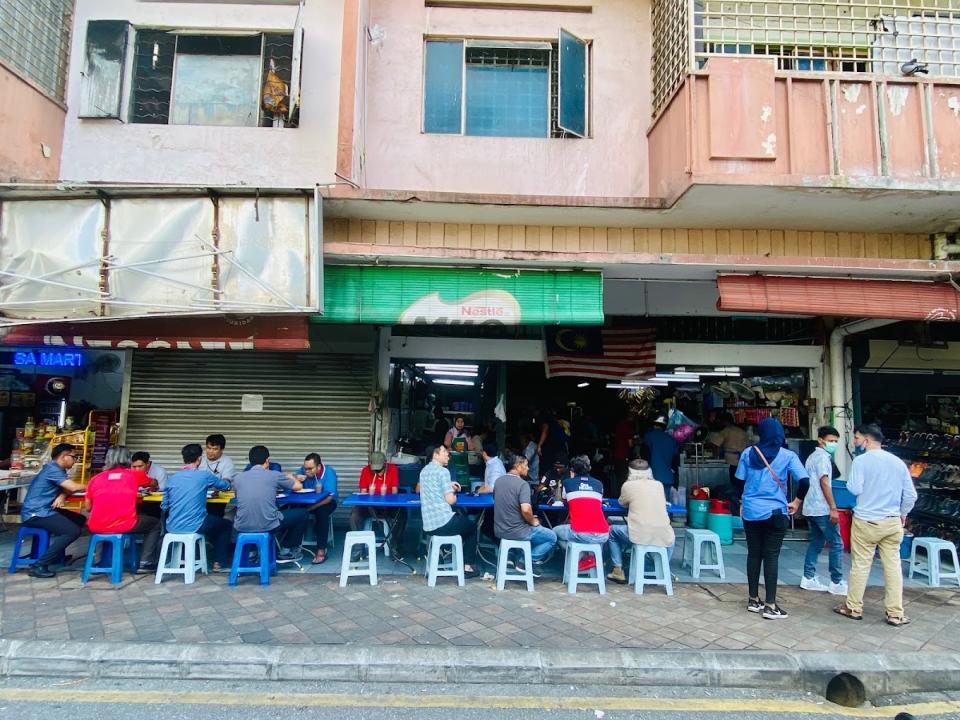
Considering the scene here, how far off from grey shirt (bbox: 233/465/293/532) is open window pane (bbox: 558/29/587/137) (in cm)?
592

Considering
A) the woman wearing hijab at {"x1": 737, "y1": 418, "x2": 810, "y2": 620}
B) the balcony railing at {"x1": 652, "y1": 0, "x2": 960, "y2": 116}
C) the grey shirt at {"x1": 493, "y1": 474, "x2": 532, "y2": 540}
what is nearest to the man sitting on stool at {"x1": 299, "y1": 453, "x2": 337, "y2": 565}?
the grey shirt at {"x1": 493, "y1": 474, "x2": 532, "y2": 540}

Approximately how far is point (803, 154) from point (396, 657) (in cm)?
647

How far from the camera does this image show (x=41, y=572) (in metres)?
6.16

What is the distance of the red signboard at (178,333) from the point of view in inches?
262

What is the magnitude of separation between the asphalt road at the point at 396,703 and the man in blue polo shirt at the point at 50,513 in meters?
2.49

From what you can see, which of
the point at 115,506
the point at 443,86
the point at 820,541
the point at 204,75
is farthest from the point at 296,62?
the point at 820,541

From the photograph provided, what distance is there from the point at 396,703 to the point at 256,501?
10.0 feet

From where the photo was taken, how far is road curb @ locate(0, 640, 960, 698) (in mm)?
4223

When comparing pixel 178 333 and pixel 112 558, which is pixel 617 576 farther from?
pixel 178 333

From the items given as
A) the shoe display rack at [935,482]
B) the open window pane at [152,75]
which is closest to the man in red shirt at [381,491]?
the open window pane at [152,75]

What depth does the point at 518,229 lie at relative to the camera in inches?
280

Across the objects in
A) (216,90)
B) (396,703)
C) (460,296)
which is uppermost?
(216,90)

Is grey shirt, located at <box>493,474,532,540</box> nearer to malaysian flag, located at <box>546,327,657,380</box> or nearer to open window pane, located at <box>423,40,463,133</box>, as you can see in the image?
malaysian flag, located at <box>546,327,657,380</box>

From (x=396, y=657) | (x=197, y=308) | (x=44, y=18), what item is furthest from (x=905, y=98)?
(x=44, y=18)
